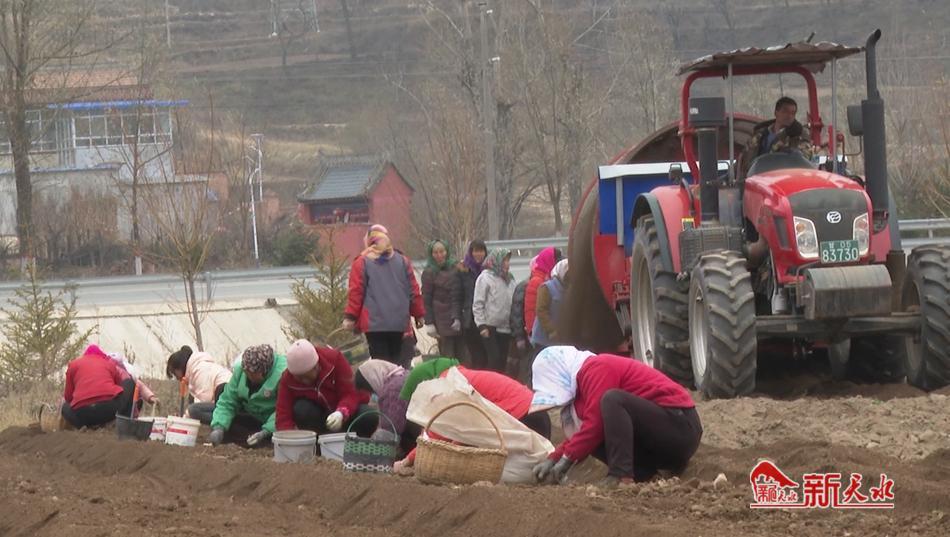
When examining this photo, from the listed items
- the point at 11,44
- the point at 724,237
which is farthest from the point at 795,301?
the point at 11,44

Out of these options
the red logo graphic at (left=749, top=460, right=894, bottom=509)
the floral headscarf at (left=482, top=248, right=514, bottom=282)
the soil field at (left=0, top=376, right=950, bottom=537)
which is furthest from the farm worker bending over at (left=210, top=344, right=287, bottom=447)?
the red logo graphic at (left=749, top=460, right=894, bottom=509)

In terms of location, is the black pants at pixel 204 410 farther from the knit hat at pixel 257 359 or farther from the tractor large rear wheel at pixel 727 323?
the tractor large rear wheel at pixel 727 323

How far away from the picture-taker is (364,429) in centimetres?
1135

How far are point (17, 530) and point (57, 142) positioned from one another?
5038cm

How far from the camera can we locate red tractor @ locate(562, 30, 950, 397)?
38.4ft

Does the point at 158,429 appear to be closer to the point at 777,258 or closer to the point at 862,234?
the point at 777,258

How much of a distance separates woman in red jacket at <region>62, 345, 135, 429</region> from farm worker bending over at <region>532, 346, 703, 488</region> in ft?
20.5

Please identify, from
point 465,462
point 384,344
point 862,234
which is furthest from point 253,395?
point 862,234

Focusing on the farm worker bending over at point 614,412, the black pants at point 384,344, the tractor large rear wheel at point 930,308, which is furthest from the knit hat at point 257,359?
the tractor large rear wheel at point 930,308

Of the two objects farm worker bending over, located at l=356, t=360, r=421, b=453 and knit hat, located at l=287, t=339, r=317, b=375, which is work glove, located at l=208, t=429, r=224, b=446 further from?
farm worker bending over, located at l=356, t=360, r=421, b=453

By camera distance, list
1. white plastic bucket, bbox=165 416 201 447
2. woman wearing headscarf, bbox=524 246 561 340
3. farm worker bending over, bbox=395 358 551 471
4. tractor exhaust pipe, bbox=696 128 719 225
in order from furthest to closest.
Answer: woman wearing headscarf, bbox=524 246 561 340 → tractor exhaust pipe, bbox=696 128 719 225 → white plastic bucket, bbox=165 416 201 447 → farm worker bending over, bbox=395 358 551 471

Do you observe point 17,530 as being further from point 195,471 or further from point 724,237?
point 724,237

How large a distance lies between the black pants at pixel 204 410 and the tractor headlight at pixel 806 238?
4.82m

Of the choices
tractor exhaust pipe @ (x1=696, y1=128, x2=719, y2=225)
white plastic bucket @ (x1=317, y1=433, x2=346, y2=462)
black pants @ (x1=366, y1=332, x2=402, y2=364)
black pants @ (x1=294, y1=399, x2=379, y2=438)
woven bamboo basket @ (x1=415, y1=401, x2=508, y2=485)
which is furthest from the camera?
black pants @ (x1=366, y1=332, x2=402, y2=364)
